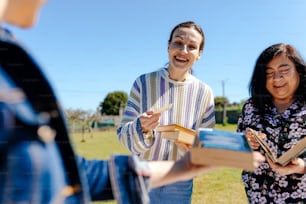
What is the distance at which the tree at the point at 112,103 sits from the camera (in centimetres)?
2128

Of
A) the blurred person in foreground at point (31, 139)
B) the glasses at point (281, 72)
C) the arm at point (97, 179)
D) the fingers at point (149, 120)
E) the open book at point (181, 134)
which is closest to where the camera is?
the blurred person in foreground at point (31, 139)

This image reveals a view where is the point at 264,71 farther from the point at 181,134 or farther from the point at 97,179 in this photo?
the point at 97,179

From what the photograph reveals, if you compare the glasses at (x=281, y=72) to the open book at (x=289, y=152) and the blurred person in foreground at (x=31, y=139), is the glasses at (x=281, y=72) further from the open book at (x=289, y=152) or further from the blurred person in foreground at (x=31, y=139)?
the blurred person in foreground at (x=31, y=139)

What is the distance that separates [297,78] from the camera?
107 centimetres

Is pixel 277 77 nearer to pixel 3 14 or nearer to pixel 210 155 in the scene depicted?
pixel 210 155

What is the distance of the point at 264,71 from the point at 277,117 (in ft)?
0.44

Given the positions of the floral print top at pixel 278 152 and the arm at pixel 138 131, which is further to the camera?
the floral print top at pixel 278 152

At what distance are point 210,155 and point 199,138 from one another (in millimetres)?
28

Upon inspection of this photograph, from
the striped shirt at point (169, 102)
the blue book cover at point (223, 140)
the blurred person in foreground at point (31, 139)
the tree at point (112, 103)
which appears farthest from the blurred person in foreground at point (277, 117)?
the tree at point (112, 103)

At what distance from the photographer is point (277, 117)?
1046 millimetres

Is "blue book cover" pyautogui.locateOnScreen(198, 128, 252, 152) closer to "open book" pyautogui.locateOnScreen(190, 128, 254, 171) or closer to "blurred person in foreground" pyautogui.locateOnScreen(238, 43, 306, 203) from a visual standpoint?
"open book" pyautogui.locateOnScreen(190, 128, 254, 171)

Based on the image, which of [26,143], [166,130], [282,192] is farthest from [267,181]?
[26,143]

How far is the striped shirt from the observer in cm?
94

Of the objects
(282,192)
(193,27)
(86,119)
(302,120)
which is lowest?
(86,119)
